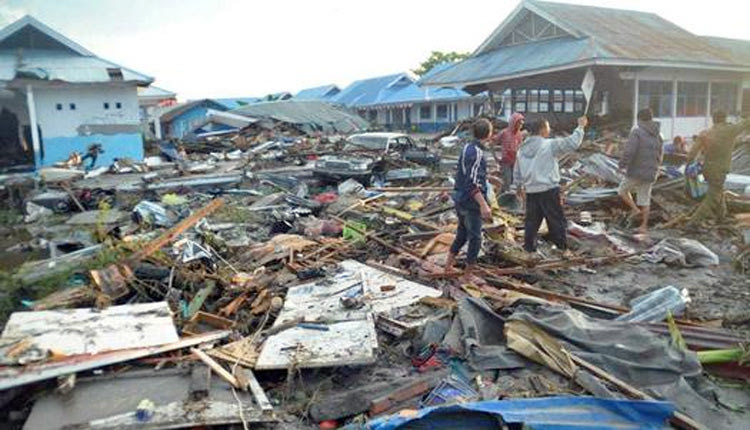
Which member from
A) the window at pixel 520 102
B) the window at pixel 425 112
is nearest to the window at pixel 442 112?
the window at pixel 425 112

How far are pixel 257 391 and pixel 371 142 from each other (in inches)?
572

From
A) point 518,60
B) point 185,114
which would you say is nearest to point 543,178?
point 518,60

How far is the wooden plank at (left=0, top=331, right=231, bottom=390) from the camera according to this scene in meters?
3.84

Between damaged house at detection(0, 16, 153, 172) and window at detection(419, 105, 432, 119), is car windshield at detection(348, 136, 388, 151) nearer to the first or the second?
damaged house at detection(0, 16, 153, 172)

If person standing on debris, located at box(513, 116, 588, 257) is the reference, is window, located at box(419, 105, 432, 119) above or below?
above

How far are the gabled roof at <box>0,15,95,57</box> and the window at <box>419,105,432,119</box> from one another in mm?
23496

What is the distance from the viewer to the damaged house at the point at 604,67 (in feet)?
59.9

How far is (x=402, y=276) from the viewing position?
639cm

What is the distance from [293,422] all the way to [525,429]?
1523mm

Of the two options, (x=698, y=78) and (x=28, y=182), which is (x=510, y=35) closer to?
(x=698, y=78)

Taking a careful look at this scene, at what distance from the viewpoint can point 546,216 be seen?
22.3 feet

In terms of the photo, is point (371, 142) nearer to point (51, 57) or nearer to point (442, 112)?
point (51, 57)

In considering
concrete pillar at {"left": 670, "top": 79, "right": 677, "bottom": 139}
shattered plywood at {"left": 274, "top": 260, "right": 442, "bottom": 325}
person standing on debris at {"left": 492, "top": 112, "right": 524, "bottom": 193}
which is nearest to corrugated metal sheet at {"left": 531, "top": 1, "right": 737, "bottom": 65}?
concrete pillar at {"left": 670, "top": 79, "right": 677, "bottom": 139}

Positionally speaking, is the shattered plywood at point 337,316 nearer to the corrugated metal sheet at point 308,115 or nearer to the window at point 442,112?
the corrugated metal sheet at point 308,115
